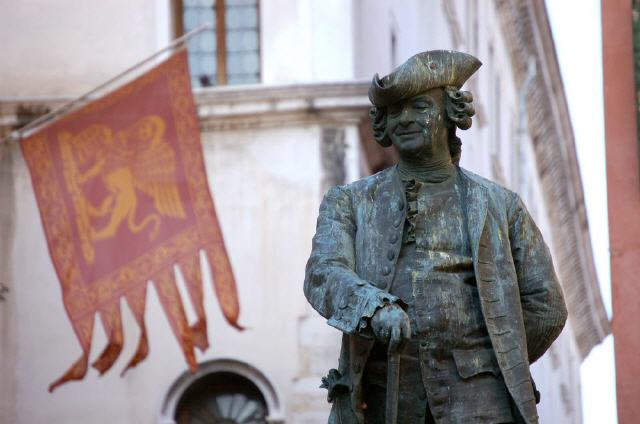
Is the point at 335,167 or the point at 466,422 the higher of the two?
the point at 335,167

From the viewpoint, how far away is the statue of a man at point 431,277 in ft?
35.4

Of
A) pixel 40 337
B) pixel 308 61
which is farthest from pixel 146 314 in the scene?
pixel 308 61

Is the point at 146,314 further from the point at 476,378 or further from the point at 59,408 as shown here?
the point at 476,378

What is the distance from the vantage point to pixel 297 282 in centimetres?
2862

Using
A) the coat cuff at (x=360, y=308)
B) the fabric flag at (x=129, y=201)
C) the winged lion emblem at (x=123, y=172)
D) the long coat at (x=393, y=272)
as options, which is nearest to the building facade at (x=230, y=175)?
the fabric flag at (x=129, y=201)

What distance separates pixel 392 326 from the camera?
10.4 m

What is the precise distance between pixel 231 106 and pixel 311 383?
3.20m

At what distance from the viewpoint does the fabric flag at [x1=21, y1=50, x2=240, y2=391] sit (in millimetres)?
27891

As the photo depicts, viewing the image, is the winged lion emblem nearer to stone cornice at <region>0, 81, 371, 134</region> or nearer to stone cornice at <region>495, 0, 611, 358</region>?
stone cornice at <region>0, 81, 371, 134</region>

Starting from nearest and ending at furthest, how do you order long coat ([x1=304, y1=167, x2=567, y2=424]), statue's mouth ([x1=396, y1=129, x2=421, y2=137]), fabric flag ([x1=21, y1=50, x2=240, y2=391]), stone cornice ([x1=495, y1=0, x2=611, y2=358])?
long coat ([x1=304, y1=167, x2=567, y2=424])
statue's mouth ([x1=396, y1=129, x2=421, y2=137])
fabric flag ([x1=21, y1=50, x2=240, y2=391])
stone cornice ([x1=495, y1=0, x2=611, y2=358])

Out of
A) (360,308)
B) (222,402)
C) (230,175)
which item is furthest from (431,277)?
(230,175)

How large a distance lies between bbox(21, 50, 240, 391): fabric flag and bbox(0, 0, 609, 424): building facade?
295mm

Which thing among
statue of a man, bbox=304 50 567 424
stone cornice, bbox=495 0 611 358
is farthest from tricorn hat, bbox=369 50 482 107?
stone cornice, bbox=495 0 611 358

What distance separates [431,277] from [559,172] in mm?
44061
